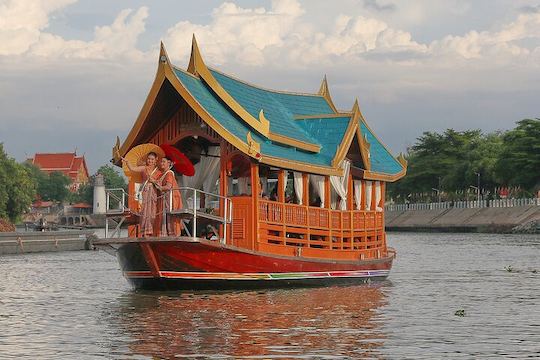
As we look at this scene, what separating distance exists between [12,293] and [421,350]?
13350mm

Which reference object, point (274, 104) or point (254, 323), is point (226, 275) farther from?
point (274, 104)

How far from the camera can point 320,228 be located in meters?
24.6

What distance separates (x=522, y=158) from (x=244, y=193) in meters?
70.5

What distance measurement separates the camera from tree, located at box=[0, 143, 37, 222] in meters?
77.1

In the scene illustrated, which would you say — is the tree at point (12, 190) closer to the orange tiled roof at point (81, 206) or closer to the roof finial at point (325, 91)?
the roof finial at point (325, 91)

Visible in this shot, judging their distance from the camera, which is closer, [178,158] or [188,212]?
[188,212]

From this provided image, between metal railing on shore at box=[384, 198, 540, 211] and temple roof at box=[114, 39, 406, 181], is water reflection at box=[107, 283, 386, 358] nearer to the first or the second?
temple roof at box=[114, 39, 406, 181]

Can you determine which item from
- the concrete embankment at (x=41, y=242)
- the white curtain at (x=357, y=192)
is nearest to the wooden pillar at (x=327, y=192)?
the white curtain at (x=357, y=192)

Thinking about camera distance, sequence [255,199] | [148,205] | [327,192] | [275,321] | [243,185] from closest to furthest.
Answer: [275,321]
[148,205]
[255,199]
[243,185]
[327,192]

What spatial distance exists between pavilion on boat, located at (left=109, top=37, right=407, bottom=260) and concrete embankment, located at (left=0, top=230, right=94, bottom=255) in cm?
2303

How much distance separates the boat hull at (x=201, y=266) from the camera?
2106 centimetres

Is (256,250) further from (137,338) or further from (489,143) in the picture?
(489,143)

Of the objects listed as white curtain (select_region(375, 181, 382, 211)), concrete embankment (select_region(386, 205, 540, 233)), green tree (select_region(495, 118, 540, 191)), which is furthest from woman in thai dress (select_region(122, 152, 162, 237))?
green tree (select_region(495, 118, 540, 191))

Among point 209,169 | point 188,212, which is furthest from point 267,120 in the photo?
point 188,212
